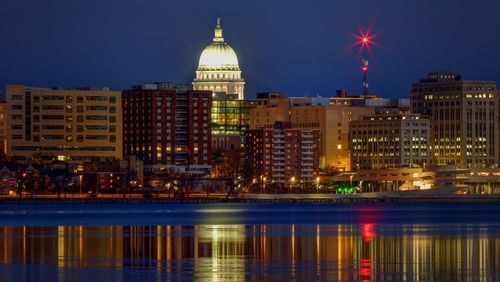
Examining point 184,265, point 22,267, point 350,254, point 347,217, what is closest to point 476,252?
point 350,254

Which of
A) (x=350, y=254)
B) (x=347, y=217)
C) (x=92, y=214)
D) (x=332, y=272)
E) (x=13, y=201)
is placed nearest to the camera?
(x=332, y=272)

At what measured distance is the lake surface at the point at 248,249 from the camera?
242 feet

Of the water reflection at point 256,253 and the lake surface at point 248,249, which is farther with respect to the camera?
the water reflection at point 256,253

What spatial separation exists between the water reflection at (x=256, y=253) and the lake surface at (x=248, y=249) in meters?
0.06

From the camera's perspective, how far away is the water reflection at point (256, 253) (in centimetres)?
7406

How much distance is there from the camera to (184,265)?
79.1 meters

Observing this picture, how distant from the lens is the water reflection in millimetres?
74062

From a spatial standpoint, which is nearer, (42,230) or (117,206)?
(42,230)

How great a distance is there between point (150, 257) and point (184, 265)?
21.4 feet

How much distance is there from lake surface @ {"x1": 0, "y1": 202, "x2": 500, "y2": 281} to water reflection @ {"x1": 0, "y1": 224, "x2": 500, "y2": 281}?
6 centimetres

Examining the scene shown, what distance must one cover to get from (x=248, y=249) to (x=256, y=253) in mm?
3605

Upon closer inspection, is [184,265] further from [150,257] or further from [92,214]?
[92,214]

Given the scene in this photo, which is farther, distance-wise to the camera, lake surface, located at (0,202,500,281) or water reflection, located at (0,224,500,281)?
water reflection, located at (0,224,500,281)

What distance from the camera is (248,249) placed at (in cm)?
9156
